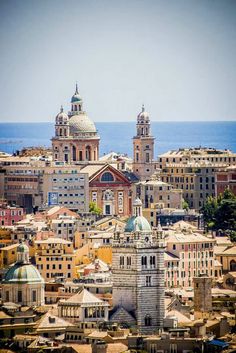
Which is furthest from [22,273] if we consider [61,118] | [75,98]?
[75,98]

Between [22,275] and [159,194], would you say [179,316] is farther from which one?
[159,194]

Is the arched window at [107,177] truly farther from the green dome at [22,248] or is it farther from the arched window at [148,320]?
the arched window at [148,320]

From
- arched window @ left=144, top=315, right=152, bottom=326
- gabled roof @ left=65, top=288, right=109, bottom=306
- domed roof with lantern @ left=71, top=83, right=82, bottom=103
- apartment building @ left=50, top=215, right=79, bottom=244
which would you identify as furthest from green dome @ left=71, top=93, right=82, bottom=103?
arched window @ left=144, top=315, right=152, bottom=326

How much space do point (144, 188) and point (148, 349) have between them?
174 feet

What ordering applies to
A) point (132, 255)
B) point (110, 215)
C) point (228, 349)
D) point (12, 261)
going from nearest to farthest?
1. point (228, 349)
2. point (132, 255)
3. point (12, 261)
4. point (110, 215)

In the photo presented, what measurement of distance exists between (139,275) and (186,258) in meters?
17.9

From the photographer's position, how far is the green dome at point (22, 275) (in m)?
138

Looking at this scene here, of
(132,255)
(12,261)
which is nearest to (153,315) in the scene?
(132,255)

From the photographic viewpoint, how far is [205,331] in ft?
428

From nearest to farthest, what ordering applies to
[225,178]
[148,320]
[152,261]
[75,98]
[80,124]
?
[148,320] → [152,261] → [225,178] → [80,124] → [75,98]

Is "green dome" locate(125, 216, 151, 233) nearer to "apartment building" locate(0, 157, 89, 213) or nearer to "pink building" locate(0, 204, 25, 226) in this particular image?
"pink building" locate(0, 204, 25, 226)

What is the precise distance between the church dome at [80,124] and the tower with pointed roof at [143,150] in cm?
262

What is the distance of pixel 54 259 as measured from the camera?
149m

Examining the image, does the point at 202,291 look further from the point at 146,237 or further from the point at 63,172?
the point at 63,172
